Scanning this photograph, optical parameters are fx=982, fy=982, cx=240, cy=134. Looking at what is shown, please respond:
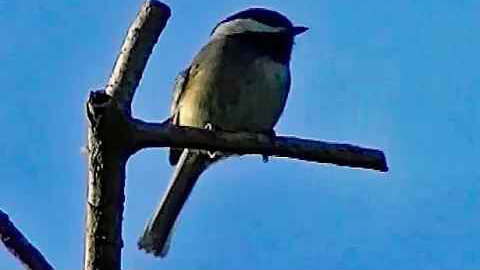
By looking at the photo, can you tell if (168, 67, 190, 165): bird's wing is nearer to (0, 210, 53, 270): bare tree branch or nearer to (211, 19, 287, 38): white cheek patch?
(211, 19, 287, 38): white cheek patch

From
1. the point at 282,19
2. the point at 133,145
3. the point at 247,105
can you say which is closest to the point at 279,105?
the point at 247,105

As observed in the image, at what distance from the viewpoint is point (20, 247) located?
107 centimetres

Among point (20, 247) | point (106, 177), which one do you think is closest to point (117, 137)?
point (106, 177)

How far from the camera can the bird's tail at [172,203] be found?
7.84 ft

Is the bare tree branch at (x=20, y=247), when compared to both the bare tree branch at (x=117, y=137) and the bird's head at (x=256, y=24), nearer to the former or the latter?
the bare tree branch at (x=117, y=137)

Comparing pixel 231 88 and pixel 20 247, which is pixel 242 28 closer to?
pixel 231 88

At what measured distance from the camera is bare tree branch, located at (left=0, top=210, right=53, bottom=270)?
1062 millimetres

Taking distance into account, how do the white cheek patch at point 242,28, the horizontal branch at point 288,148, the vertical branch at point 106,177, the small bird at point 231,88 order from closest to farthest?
1. the vertical branch at point 106,177
2. the horizontal branch at point 288,148
3. the small bird at point 231,88
4. the white cheek patch at point 242,28

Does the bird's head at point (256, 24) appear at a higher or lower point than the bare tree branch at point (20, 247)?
higher

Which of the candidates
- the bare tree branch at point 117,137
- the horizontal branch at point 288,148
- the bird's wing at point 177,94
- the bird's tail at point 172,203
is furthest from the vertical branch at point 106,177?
the bird's wing at point 177,94

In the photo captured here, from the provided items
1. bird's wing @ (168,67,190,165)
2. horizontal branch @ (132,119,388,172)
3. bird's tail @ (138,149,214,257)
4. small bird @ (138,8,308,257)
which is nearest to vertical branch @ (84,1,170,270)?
horizontal branch @ (132,119,388,172)

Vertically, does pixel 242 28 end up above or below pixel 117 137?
above

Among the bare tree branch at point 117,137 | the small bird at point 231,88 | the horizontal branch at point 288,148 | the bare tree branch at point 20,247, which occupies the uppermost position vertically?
the small bird at point 231,88

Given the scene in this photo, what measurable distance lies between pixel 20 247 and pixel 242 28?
114 inches
